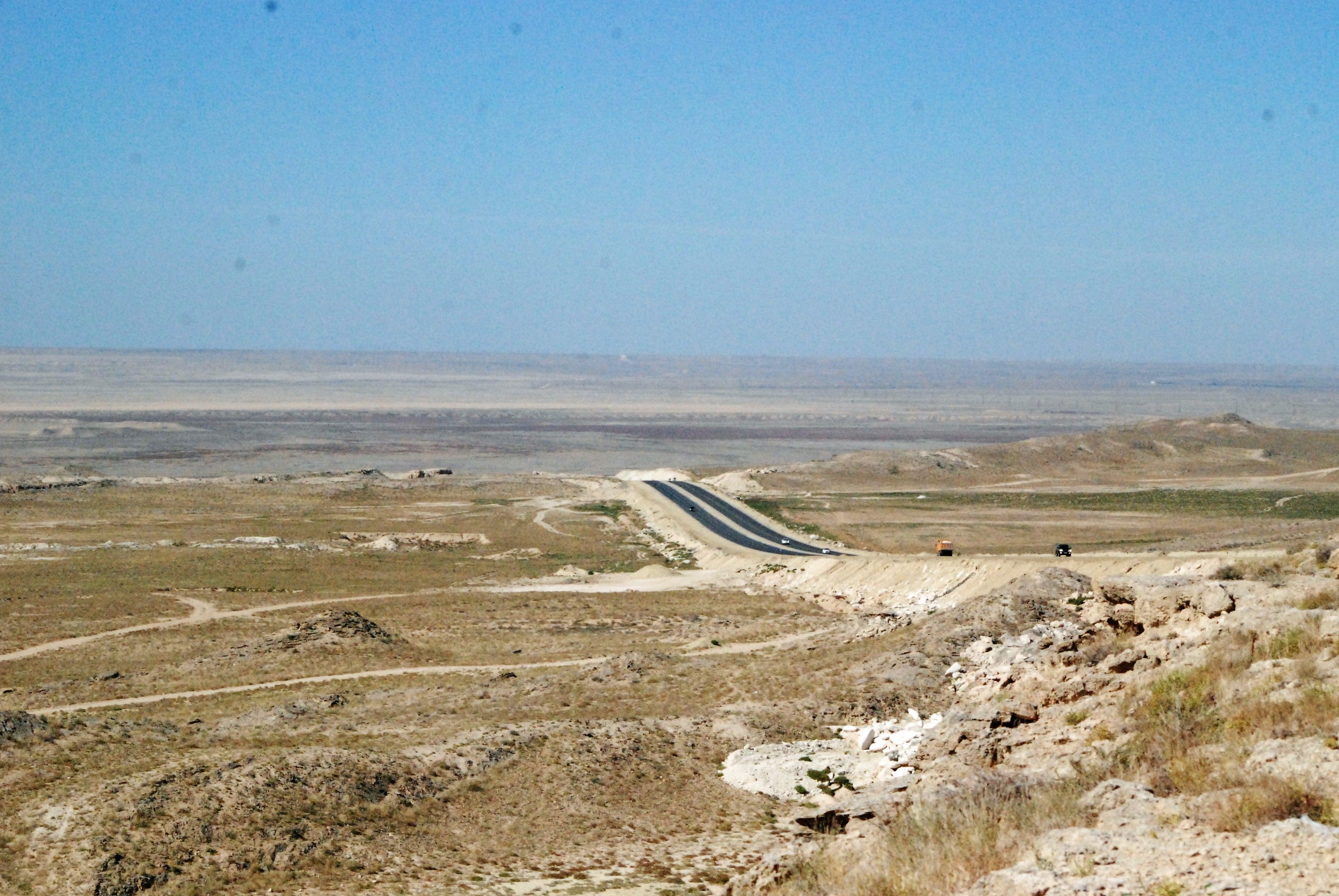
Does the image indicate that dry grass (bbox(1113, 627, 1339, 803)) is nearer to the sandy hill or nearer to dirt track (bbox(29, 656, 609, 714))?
dirt track (bbox(29, 656, 609, 714))

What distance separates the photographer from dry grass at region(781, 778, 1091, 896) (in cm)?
1030

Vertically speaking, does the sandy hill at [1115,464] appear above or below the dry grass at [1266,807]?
below

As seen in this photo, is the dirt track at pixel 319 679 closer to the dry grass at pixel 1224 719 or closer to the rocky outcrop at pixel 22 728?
the rocky outcrop at pixel 22 728

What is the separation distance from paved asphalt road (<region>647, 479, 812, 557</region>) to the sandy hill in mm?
10284

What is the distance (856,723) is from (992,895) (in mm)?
13670

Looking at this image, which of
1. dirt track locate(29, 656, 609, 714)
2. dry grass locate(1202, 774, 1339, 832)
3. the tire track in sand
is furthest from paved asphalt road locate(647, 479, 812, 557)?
dry grass locate(1202, 774, 1339, 832)

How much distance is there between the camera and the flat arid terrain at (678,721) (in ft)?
37.4

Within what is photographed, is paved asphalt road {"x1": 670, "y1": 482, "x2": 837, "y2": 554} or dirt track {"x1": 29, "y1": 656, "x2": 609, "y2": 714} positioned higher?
dirt track {"x1": 29, "y1": 656, "x2": 609, "y2": 714}

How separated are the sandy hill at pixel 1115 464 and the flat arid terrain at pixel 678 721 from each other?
4165cm

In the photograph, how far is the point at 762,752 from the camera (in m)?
21.0

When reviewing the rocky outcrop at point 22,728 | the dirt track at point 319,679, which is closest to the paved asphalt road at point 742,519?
the dirt track at point 319,679

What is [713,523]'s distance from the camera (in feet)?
248

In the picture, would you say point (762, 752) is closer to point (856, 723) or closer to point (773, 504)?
point (856, 723)

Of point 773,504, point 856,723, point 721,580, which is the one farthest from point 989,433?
point 856,723
